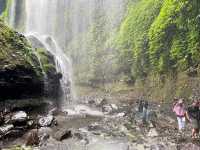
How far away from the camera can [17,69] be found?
23.4 meters

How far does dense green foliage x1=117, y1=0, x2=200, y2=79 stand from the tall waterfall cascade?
655 centimetres

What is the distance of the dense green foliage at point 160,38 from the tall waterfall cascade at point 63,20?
258 inches

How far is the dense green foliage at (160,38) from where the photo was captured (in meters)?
27.5

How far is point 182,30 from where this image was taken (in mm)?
28688

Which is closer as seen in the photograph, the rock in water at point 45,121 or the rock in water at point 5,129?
the rock in water at point 5,129

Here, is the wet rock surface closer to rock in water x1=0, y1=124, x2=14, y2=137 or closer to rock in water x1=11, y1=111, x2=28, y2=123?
rock in water x1=0, y1=124, x2=14, y2=137

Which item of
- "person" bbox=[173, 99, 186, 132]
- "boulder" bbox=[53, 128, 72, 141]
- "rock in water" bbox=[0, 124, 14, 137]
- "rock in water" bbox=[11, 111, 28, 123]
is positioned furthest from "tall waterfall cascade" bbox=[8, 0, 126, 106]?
"person" bbox=[173, 99, 186, 132]

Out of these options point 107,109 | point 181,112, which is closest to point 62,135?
point 181,112

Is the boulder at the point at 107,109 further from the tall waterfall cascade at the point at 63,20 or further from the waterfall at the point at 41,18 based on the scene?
the waterfall at the point at 41,18

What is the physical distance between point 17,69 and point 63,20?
3369 centimetres

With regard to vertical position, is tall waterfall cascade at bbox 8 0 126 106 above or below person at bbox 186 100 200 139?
above

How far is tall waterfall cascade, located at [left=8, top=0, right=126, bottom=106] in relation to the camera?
4419 centimetres

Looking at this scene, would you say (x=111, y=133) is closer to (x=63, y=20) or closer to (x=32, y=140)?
(x=32, y=140)

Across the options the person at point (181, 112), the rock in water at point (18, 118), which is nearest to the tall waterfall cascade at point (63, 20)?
the rock in water at point (18, 118)
